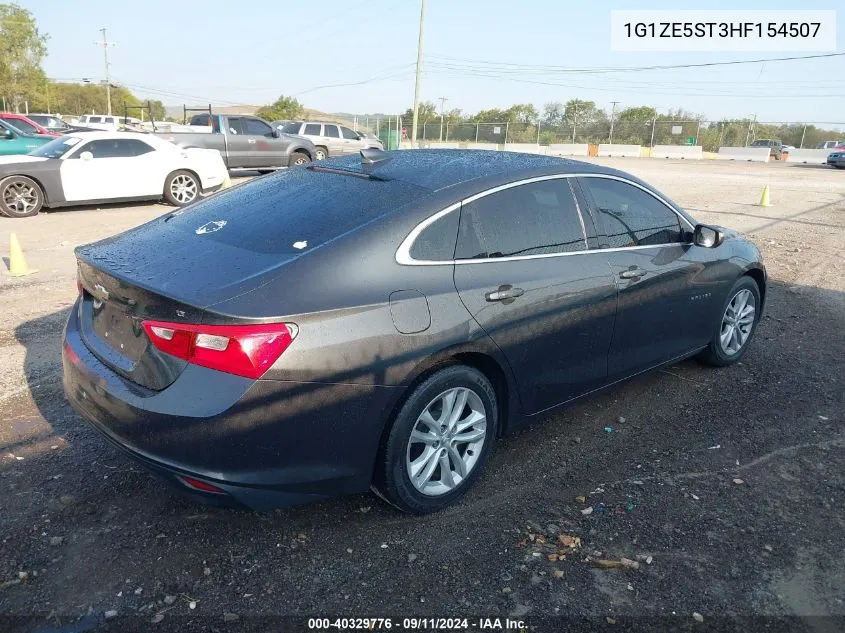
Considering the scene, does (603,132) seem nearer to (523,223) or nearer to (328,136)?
(328,136)

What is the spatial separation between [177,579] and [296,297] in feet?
4.17

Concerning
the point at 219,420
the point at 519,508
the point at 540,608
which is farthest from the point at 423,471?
the point at 219,420

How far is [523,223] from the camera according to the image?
3.54 m

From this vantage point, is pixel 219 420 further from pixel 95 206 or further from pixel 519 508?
pixel 95 206

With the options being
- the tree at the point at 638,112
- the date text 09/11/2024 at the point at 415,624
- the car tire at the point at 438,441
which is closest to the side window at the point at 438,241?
the car tire at the point at 438,441

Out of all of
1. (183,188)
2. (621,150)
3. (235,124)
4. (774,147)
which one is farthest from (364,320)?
(774,147)

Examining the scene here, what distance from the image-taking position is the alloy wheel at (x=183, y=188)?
42.9 feet

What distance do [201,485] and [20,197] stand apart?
36.4ft

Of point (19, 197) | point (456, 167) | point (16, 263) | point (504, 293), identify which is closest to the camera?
point (504, 293)

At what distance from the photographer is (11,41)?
184 feet

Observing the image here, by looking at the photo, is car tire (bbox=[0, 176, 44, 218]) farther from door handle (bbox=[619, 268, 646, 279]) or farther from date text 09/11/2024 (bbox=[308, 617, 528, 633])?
date text 09/11/2024 (bbox=[308, 617, 528, 633])

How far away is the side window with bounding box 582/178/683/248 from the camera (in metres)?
4.00

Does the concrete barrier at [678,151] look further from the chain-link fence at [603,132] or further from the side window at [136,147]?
the side window at [136,147]

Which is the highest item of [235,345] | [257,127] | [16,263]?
[257,127]
